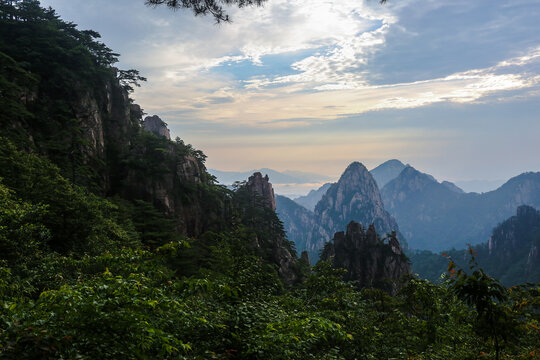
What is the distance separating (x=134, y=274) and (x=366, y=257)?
7664 cm

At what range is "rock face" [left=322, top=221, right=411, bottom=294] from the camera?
7290cm

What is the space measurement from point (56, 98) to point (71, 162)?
34.6ft

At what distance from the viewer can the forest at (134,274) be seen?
15.5ft

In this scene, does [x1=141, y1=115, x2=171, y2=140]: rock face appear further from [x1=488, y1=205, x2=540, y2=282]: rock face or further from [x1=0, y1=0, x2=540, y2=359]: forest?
[x1=488, y1=205, x2=540, y2=282]: rock face

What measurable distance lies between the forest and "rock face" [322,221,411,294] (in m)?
38.7

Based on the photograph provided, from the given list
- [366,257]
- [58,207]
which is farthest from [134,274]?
[366,257]

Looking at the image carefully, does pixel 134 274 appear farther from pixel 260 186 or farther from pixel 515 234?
pixel 515 234

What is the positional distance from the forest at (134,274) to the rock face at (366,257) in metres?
38.7

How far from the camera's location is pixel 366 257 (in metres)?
75.4

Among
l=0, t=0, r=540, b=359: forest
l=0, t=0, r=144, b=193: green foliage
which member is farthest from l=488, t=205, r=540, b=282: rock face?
l=0, t=0, r=144, b=193: green foliage

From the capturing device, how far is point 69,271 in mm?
10477

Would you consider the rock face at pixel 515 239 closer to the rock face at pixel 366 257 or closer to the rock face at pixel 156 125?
the rock face at pixel 366 257

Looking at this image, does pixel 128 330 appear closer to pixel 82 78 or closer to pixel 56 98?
pixel 56 98

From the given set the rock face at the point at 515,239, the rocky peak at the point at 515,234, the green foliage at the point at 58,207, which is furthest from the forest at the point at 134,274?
the rocky peak at the point at 515,234
